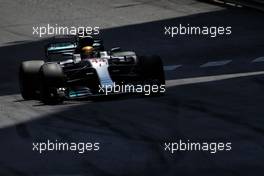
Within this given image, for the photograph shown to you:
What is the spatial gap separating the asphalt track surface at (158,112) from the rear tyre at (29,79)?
12.7 inches

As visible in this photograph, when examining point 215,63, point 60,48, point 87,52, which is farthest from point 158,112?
point 215,63

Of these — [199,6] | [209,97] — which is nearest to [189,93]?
[209,97]

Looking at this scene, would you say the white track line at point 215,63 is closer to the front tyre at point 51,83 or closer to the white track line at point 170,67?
the white track line at point 170,67

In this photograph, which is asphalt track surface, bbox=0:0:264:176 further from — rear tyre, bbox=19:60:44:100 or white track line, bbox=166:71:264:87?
rear tyre, bbox=19:60:44:100

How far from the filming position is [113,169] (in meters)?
17.7

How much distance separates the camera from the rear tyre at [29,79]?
26047 mm

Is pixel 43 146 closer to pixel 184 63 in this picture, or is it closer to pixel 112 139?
pixel 112 139

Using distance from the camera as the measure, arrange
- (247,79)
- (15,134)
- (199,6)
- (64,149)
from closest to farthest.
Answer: (64,149) < (15,134) < (247,79) < (199,6)

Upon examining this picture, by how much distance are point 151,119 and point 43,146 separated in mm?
3070

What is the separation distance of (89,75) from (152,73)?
1.35 metres

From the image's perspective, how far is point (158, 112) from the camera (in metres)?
23.0

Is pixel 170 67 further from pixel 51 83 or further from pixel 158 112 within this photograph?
pixel 158 112

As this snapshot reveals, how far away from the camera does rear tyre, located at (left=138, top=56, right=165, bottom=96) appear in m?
25.4

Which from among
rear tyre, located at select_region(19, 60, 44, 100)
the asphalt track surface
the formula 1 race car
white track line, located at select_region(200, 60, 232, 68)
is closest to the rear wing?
the formula 1 race car
